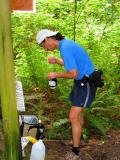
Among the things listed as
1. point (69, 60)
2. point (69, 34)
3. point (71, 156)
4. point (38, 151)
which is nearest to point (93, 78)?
point (69, 60)

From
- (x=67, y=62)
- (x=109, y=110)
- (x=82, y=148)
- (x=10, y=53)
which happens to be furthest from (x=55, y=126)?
(x=10, y=53)

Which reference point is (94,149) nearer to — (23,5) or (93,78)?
(93,78)

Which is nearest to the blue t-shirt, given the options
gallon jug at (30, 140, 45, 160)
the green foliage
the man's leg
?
the man's leg

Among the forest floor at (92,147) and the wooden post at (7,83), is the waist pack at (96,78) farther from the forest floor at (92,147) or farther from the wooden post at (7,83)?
the wooden post at (7,83)

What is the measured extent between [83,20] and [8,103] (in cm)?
554

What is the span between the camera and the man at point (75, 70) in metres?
5.12

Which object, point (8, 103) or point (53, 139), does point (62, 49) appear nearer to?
point (8, 103)

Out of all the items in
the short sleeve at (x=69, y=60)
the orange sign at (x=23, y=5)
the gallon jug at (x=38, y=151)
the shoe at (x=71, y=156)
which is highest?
the orange sign at (x=23, y=5)

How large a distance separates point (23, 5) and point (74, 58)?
1.17 meters

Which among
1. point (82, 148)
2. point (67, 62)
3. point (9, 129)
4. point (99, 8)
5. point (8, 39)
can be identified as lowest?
point (82, 148)

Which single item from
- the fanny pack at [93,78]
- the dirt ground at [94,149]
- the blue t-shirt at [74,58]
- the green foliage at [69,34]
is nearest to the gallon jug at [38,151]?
the dirt ground at [94,149]

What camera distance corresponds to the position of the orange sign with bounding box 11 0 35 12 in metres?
4.34

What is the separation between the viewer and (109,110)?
6930 millimetres

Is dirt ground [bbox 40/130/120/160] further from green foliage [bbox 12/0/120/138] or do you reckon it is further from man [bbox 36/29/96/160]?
green foliage [bbox 12/0/120/138]
